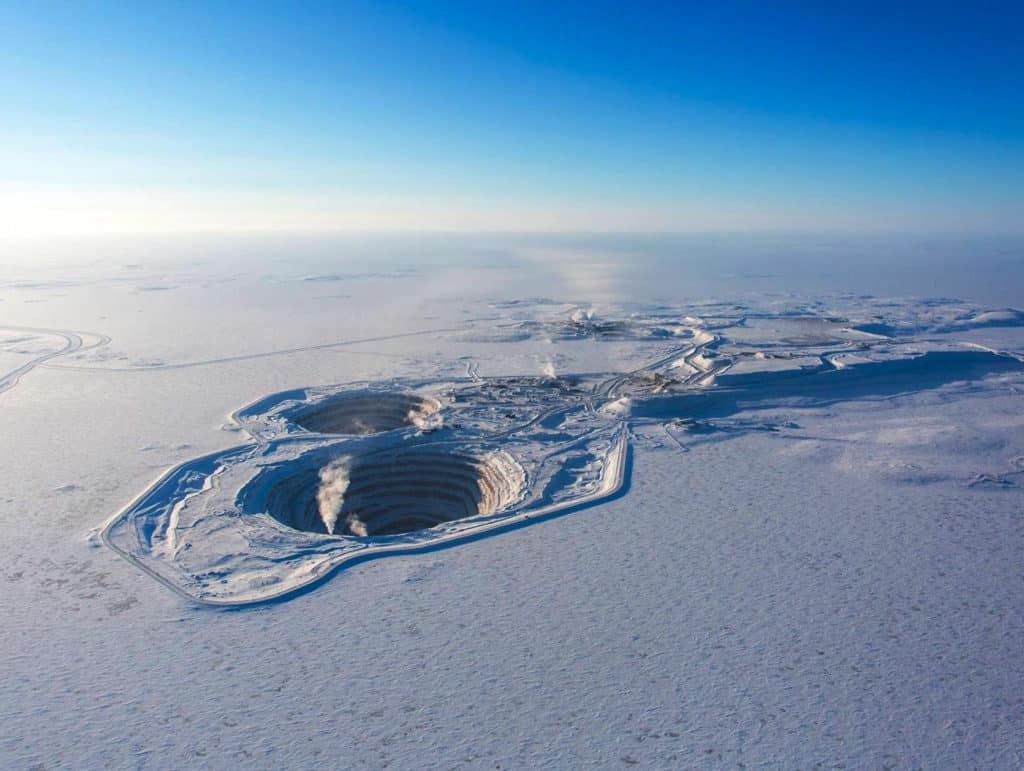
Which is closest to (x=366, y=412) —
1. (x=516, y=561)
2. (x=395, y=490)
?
(x=395, y=490)

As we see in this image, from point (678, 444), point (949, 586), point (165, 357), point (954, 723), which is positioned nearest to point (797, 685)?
point (954, 723)

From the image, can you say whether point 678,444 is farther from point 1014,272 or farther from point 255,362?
point 1014,272

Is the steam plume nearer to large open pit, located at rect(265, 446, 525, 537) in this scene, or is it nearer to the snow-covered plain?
large open pit, located at rect(265, 446, 525, 537)

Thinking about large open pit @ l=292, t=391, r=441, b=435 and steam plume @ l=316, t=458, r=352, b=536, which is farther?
large open pit @ l=292, t=391, r=441, b=435

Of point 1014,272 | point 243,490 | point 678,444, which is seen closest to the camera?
point 243,490

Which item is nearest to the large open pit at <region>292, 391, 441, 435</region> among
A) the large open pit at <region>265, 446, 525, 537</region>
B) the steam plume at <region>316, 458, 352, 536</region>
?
the large open pit at <region>265, 446, 525, 537</region>

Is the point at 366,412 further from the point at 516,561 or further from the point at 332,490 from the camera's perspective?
the point at 516,561

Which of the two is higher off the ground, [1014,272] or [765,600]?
[1014,272]
